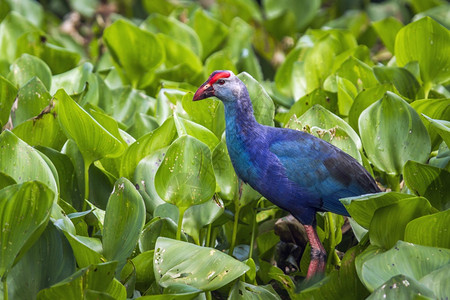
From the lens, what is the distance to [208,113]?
282 cm

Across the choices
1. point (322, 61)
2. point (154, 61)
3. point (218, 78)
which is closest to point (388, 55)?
point (322, 61)

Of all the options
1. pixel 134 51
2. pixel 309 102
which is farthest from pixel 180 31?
pixel 309 102

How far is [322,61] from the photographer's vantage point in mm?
3455

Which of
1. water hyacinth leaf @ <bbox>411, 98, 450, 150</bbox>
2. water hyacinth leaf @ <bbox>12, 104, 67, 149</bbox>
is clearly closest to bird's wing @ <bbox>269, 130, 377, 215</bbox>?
water hyacinth leaf @ <bbox>411, 98, 450, 150</bbox>

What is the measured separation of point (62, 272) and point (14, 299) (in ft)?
0.48

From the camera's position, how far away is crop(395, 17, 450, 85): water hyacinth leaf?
10.3 ft

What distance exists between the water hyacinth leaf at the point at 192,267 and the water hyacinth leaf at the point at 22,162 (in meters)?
0.42

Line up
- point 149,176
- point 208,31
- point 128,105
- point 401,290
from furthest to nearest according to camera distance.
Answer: point 208,31 → point 128,105 → point 149,176 → point 401,290

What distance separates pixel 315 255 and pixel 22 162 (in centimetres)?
99

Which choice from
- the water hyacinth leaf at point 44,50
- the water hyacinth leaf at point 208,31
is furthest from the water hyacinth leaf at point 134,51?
the water hyacinth leaf at point 208,31

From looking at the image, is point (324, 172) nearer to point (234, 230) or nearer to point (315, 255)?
point (315, 255)

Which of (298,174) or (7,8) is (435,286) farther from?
(7,8)

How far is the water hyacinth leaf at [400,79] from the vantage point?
10.2 feet

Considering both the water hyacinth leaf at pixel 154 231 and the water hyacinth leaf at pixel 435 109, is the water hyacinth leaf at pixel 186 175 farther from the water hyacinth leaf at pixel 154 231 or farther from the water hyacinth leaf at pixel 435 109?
the water hyacinth leaf at pixel 435 109
